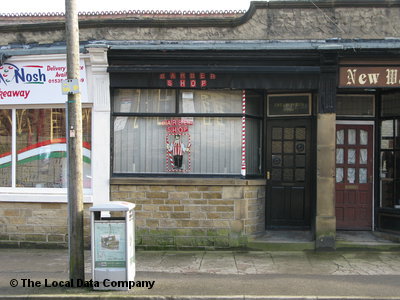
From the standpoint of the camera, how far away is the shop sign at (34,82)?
8812 mm

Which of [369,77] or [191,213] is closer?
[369,77]

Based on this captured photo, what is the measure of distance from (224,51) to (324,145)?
2.73 metres

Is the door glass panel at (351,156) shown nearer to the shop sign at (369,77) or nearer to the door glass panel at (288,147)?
the door glass panel at (288,147)

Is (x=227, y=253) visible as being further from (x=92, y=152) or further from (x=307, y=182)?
(x=92, y=152)

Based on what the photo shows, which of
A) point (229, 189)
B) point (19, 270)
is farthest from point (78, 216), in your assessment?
point (229, 189)

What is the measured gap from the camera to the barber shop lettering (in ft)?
28.1

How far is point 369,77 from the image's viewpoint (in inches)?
331

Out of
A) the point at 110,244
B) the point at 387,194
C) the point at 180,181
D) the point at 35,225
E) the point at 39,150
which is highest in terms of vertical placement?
the point at 39,150

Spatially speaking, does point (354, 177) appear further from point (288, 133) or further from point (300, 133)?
point (288, 133)

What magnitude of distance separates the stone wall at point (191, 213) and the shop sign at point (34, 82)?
89.6 inches

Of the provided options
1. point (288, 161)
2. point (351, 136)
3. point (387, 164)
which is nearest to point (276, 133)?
point (288, 161)

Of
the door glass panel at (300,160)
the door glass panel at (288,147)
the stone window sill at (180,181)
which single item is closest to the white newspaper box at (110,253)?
the stone window sill at (180,181)

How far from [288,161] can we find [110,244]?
4.94m

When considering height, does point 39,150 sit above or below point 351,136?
below
